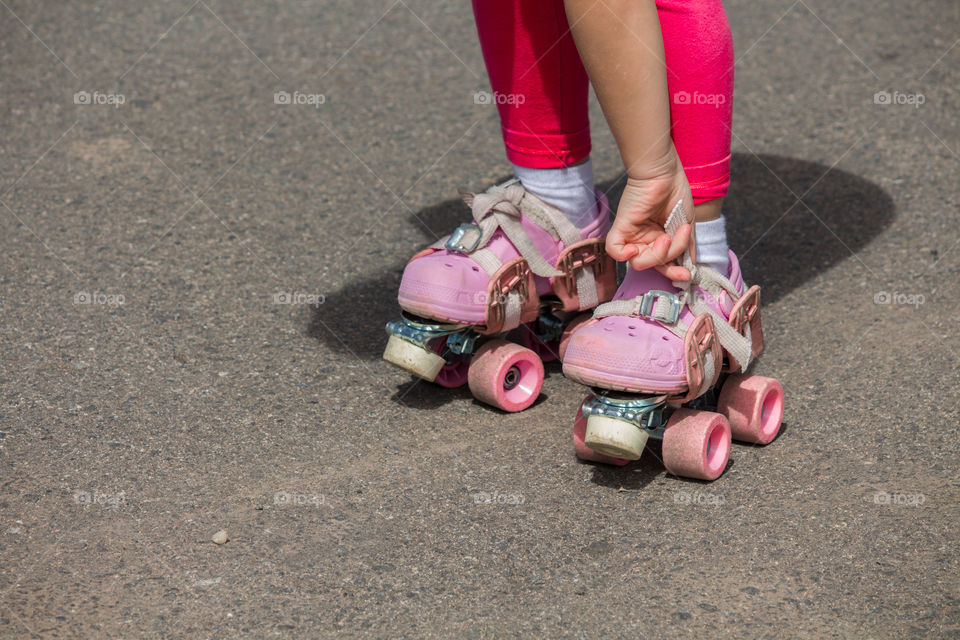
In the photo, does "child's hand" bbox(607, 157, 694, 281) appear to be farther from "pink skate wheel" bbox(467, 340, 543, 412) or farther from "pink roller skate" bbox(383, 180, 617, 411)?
"pink skate wheel" bbox(467, 340, 543, 412)

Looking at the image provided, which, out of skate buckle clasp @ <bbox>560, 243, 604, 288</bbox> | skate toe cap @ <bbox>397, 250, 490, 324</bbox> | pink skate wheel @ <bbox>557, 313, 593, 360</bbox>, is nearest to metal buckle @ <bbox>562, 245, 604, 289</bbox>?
skate buckle clasp @ <bbox>560, 243, 604, 288</bbox>

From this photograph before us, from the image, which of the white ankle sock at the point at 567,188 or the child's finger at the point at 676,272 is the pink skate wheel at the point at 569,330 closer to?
the white ankle sock at the point at 567,188

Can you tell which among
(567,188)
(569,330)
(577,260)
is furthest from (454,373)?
(567,188)

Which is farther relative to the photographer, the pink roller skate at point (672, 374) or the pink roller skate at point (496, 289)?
the pink roller skate at point (496, 289)

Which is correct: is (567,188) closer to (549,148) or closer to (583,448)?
(549,148)

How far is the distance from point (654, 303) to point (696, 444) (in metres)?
0.29

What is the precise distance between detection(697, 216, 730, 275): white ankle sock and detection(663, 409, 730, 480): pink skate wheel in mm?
325

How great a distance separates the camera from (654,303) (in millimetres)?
2076

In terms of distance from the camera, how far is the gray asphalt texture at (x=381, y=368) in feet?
5.96

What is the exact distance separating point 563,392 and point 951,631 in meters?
0.99

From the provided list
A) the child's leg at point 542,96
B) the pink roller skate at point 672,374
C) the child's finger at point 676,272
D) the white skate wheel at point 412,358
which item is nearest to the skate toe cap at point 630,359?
the pink roller skate at point 672,374

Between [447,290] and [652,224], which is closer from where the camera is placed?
[652,224]

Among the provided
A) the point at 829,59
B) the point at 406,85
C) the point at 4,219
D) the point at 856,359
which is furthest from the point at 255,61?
the point at 856,359

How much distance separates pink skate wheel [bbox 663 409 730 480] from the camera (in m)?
2.02
